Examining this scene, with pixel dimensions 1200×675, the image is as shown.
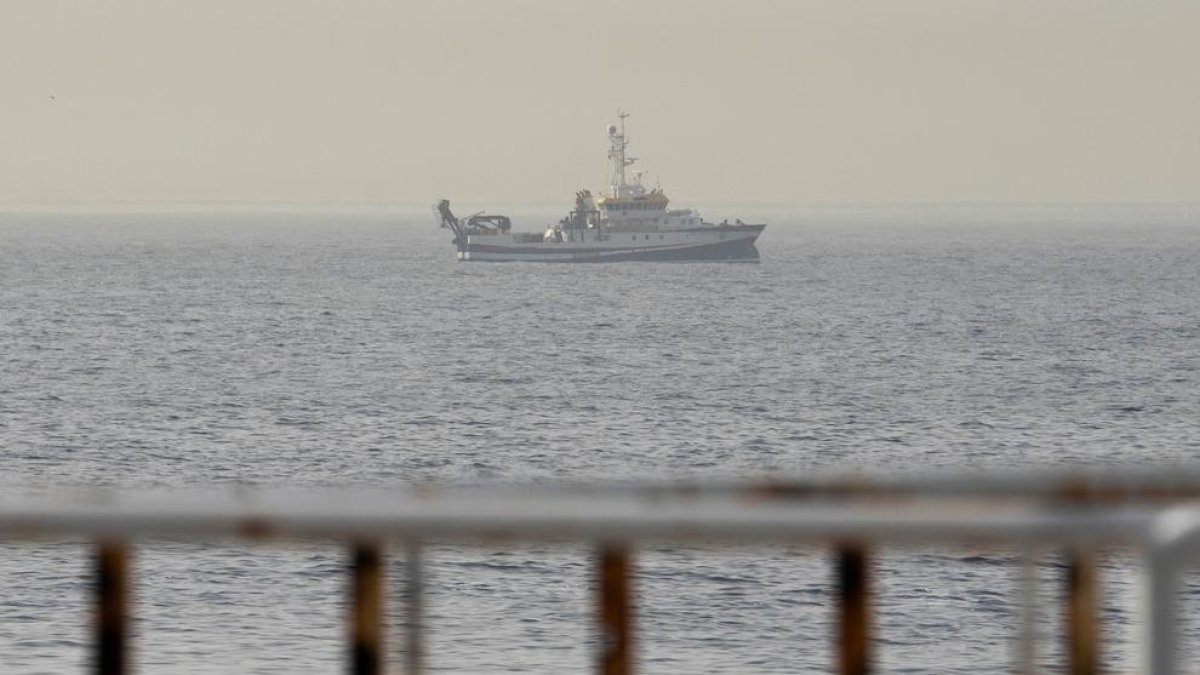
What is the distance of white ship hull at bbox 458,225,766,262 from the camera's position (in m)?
159

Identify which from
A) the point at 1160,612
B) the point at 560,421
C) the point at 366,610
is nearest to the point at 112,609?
the point at 366,610

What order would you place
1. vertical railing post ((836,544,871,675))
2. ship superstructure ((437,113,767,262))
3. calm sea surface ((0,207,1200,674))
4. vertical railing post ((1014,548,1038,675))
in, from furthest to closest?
ship superstructure ((437,113,767,262)), calm sea surface ((0,207,1200,674)), vertical railing post ((836,544,871,675)), vertical railing post ((1014,548,1038,675))

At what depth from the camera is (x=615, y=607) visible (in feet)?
10.7

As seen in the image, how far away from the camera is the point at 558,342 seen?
→ 270 ft

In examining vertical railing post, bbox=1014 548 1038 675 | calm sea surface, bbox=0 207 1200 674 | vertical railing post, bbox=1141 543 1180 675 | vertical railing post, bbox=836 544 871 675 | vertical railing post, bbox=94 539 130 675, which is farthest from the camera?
calm sea surface, bbox=0 207 1200 674

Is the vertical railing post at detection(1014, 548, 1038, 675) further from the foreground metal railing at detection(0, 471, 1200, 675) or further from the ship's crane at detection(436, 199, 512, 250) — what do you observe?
the ship's crane at detection(436, 199, 512, 250)

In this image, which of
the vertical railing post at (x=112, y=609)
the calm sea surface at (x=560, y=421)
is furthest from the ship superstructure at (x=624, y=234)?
the vertical railing post at (x=112, y=609)

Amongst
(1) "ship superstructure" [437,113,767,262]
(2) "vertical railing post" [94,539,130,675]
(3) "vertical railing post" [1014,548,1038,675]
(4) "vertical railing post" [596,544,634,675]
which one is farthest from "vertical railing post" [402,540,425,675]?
(1) "ship superstructure" [437,113,767,262]

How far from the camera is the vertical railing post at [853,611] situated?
3.24 m

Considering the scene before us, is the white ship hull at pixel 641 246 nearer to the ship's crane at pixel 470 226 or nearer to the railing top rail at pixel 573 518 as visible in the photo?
the ship's crane at pixel 470 226

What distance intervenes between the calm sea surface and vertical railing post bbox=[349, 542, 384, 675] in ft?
3.98

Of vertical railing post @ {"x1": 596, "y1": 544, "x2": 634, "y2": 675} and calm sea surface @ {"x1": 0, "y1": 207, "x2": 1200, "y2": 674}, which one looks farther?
calm sea surface @ {"x1": 0, "y1": 207, "x2": 1200, "y2": 674}

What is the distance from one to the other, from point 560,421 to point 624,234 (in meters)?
109

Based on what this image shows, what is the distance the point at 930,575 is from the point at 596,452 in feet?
56.5
